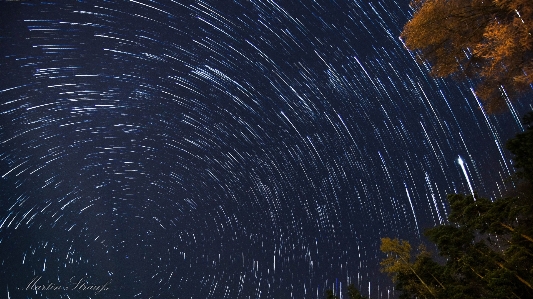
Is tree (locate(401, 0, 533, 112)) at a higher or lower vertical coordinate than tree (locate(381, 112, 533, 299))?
higher

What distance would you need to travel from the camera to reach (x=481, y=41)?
725 cm

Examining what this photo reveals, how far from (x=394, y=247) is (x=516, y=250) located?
8559 mm

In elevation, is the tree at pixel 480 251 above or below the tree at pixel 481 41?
below

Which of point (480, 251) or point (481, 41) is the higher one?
point (481, 41)

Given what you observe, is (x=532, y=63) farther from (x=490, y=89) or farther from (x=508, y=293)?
(x=508, y=293)

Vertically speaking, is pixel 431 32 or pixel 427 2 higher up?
pixel 427 2

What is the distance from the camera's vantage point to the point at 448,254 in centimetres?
1645

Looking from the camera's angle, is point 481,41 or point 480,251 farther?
point 480,251

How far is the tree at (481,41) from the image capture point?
19.4 feet

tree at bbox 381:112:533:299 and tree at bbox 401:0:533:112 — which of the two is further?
tree at bbox 381:112:533:299

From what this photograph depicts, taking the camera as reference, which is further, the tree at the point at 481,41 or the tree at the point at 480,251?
the tree at the point at 480,251

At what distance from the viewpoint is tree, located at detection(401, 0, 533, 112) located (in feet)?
19.4

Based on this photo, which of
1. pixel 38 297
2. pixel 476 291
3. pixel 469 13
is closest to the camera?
pixel 469 13

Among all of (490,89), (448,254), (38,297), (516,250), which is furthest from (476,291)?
(38,297)
